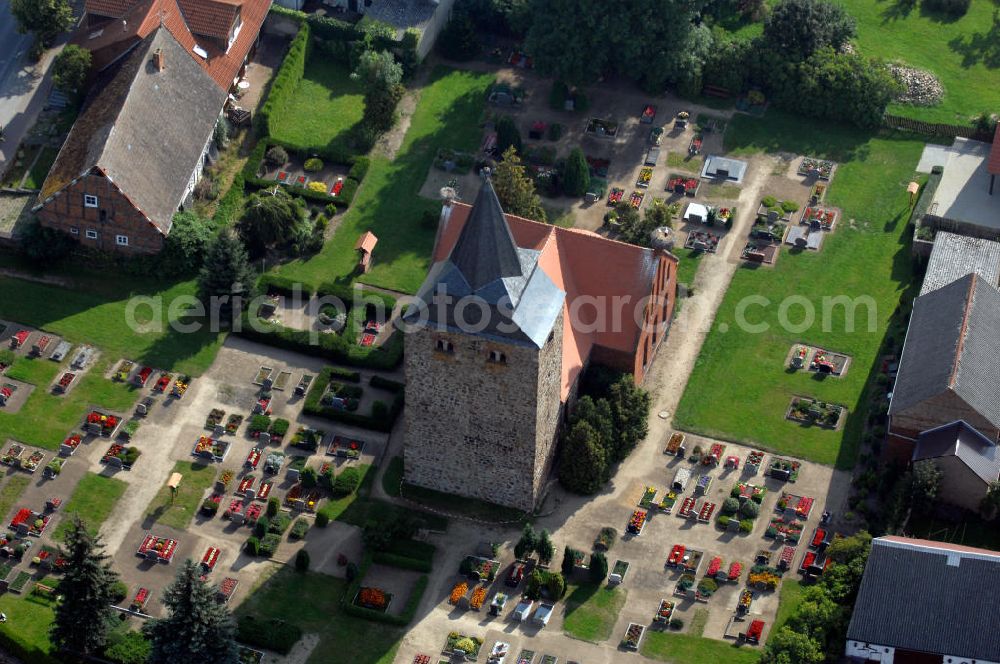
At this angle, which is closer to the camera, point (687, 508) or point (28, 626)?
point (28, 626)

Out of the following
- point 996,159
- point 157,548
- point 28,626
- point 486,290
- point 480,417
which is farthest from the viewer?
point 996,159

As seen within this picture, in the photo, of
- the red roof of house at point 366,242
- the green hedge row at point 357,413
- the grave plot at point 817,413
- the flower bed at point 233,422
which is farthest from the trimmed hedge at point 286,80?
the grave plot at point 817,413

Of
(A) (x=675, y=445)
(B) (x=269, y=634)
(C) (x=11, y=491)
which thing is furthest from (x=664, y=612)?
(C) (x=11, y=491)

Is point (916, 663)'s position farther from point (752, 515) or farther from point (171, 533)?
point (171, 533)

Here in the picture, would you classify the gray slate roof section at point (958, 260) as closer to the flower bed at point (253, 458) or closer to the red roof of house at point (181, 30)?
the flower bed at point (253, 458)

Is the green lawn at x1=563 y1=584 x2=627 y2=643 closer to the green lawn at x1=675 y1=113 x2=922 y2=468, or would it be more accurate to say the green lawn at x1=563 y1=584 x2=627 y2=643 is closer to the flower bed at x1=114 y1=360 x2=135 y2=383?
the green lawn at x1=675 y1=113 x2=922 y2=468

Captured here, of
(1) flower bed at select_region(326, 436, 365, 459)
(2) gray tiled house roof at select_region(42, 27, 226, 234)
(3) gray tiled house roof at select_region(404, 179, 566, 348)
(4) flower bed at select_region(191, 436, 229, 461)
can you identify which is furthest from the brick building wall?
(3) gray tiled house roof at select_region(404, 179, 566, 348)

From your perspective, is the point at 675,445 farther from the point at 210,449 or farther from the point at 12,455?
the point at 12,455

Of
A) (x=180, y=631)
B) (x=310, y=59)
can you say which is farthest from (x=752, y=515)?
(x=310, y=59)

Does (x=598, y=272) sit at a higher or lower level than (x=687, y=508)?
higher
